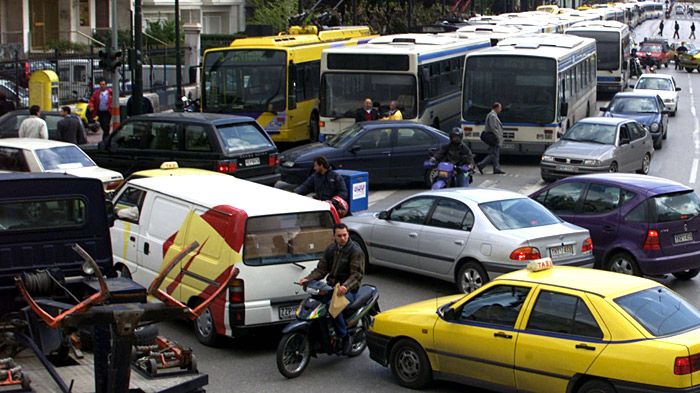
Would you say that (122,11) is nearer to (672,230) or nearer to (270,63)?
(270,63)

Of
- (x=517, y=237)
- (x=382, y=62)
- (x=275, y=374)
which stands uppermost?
(x=382, y=62)

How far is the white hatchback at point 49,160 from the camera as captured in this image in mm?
19391

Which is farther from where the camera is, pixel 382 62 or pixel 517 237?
pixel 382 62

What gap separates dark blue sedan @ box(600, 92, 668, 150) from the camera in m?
32.0

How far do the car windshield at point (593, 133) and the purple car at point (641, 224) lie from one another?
942 centimetres

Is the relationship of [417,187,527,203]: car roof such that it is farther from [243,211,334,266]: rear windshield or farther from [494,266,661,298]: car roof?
[494,266,661,298]: car roof

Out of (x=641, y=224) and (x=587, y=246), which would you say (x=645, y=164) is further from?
(x=587, y=246)

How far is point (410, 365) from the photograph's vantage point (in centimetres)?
1099

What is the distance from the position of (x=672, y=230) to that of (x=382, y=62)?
13023mm

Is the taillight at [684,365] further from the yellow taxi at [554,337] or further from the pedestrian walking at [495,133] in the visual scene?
the pedestrian walking at [495,133]

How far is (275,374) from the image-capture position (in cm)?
1148

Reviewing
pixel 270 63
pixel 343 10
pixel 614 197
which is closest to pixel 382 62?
pixel 270 63

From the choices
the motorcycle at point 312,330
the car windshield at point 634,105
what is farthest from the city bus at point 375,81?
the motorcycle at point 312,330

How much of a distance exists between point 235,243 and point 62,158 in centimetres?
909
